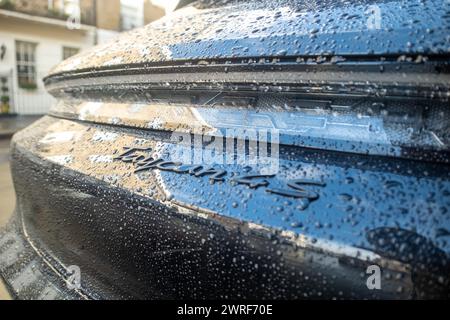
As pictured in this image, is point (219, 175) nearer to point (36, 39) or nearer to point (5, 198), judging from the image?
point (5, 198)

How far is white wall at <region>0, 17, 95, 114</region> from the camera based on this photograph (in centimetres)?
1380

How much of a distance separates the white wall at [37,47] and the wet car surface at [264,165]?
1344cm

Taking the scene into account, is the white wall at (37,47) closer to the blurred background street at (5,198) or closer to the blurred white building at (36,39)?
the blurred white building at (36,39)

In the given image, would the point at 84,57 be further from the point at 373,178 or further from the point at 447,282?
the point at 447,282

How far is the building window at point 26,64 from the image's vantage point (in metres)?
14.2

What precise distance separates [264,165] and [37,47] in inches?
663

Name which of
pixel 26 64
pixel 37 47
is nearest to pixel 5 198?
pixel 26 64

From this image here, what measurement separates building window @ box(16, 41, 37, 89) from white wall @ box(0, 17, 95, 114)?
0.18 meters

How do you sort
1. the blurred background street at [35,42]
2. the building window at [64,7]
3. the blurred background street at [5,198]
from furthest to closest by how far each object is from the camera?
the building window at [64,7] → the blurred background street at [35,42] → the blurred background street at [5,198]

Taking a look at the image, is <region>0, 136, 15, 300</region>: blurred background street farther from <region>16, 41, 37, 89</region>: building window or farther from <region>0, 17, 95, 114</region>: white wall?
<region>16, 41, 37, 89</region>: building window

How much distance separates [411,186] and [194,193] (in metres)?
0.39

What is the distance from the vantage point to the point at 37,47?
14.9 meters

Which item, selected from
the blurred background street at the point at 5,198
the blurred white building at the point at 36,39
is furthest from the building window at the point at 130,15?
the blurred background street at the point at 5,198

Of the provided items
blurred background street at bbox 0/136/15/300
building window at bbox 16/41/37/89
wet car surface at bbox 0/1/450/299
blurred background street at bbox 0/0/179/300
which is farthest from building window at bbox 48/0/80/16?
wet car surface at bbox 0/1/450/299
